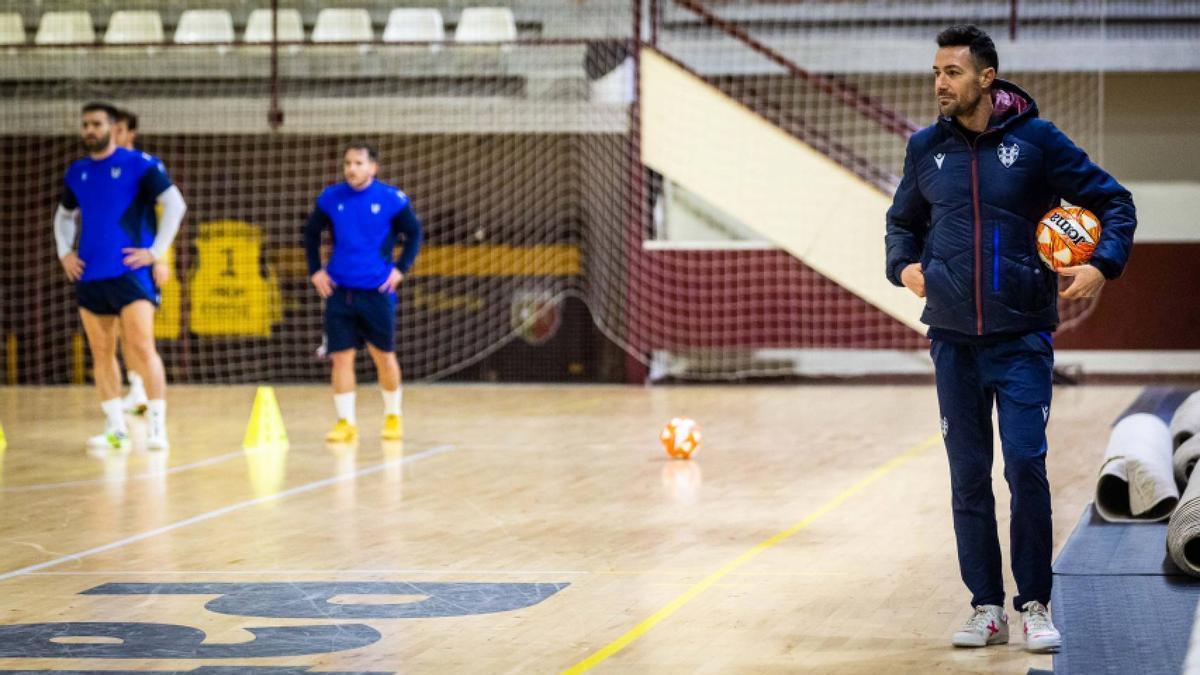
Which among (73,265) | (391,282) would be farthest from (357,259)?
(73,265)

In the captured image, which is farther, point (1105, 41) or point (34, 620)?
point (1105, 41)

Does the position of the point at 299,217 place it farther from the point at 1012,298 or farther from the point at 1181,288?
the point at 1012,298

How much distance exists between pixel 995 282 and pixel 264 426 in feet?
24.5

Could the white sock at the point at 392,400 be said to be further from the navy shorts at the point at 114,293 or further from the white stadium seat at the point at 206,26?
the white stadium seat at the point at 206,26

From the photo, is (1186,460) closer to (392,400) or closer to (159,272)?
(392,400)

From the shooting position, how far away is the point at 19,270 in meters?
18.7

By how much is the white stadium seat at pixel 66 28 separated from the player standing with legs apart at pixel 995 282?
1567 centimetres

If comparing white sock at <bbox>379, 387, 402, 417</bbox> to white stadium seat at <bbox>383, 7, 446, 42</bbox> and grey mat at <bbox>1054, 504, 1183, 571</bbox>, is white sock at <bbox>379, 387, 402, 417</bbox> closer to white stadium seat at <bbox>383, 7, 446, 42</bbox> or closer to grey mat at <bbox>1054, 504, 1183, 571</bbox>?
grey mat at <bbox>1054, 504, 1183, 571</bbox>

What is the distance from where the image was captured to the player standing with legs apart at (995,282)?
5.10 m

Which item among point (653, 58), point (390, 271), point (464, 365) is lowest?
point (464, 365)

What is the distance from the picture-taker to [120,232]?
35.6 feet

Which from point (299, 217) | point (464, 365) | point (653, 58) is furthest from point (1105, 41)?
point (299, 217)

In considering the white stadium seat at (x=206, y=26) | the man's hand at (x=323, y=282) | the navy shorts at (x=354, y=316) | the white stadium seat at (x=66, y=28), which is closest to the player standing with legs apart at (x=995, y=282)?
the man's hand at (x=323, y=282)

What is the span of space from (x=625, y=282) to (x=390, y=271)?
628cm
